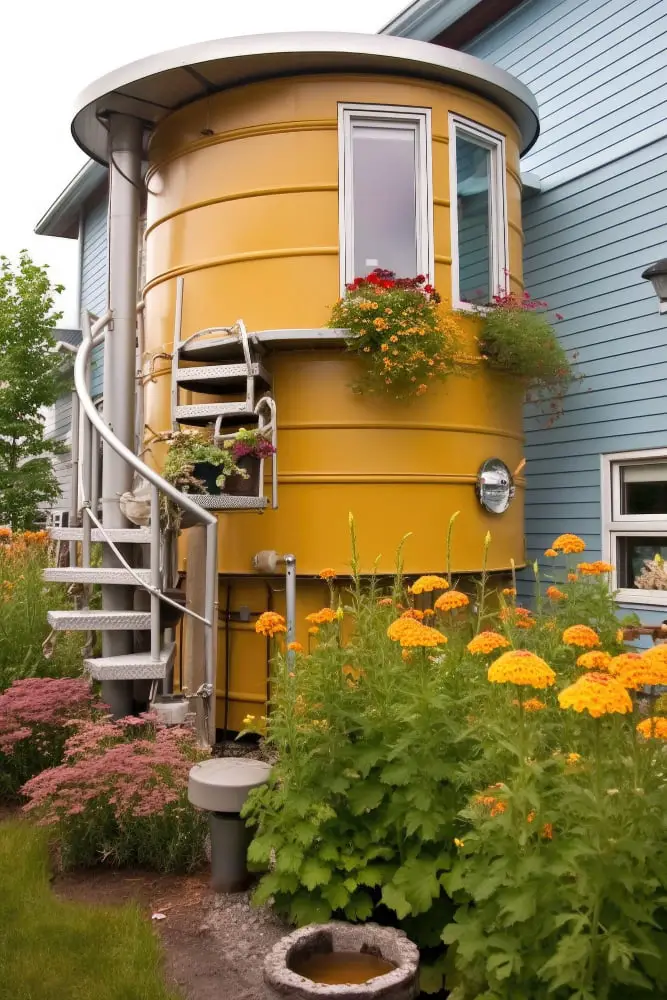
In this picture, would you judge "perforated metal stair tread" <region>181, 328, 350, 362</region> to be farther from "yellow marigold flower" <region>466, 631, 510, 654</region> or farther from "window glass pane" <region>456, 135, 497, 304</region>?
"yellow marigold flower" <region>466, 631, 510, 654</region>

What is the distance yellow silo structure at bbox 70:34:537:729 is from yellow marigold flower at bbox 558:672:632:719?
12.0 feet

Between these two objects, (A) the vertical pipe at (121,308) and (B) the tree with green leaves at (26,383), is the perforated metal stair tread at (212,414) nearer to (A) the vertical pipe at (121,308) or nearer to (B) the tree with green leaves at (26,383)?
(A) the vertical pipe at (121,308)

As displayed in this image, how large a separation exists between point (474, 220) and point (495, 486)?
77.9 inches

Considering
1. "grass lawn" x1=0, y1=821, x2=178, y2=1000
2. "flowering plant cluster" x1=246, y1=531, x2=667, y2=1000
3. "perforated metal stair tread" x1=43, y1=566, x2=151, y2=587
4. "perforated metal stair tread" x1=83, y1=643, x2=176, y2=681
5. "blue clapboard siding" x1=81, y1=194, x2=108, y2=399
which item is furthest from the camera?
"blue clapboard siding" x1=81, y1=194, x2=108, y2=399

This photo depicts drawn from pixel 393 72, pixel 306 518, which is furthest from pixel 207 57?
pixel 306 518

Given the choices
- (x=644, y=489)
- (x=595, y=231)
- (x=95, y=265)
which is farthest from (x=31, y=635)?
(x=95, y=265)

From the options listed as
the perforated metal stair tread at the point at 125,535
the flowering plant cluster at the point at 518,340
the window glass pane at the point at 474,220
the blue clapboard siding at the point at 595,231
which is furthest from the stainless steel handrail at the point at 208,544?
the blue clapboard siding at the point at 595,231

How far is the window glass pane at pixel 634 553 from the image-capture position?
22.6 feet

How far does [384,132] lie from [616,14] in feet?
9.62

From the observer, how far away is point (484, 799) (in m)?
2.40

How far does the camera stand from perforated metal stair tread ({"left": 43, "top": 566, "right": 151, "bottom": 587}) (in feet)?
16.7

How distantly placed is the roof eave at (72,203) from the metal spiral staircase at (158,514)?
8101mm

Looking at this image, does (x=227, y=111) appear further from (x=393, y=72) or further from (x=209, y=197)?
(x=393, y=72)

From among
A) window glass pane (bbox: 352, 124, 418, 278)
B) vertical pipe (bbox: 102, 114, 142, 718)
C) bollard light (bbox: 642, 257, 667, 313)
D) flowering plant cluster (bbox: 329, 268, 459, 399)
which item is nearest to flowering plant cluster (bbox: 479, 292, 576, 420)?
flowering plant cluster (bbox: 329, 268, 459, 399)
